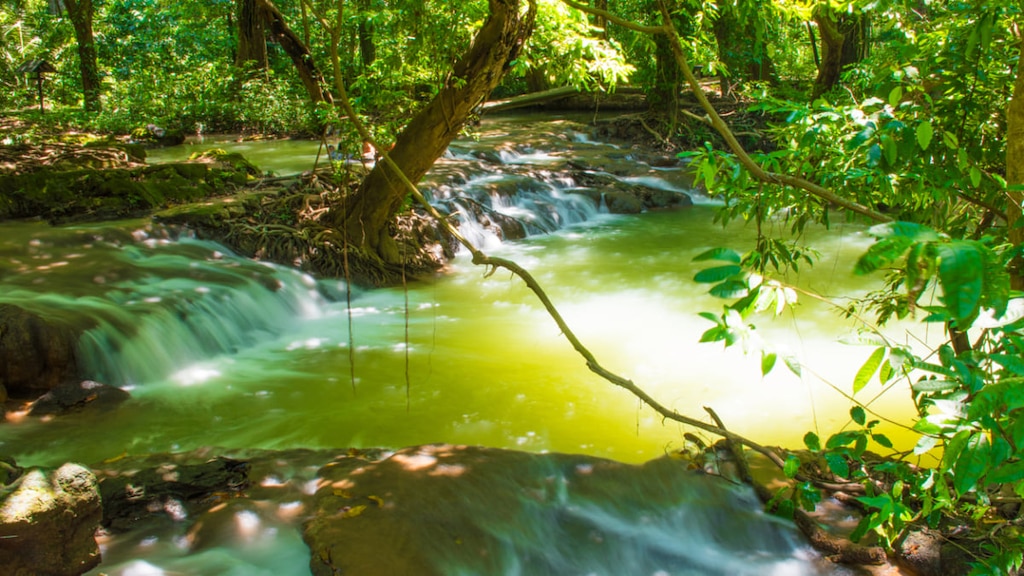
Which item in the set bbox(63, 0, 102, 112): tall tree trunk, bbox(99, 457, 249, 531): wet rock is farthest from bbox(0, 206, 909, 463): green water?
bbox(63, 0, 102, 112): tall tree trunk

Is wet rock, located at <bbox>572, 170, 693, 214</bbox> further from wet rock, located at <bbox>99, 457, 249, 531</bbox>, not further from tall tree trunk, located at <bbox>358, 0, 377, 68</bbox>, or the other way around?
wet rock, located at <bbox>99, 457, 249, 531</bbox>

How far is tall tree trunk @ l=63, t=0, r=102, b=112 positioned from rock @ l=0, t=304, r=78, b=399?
12235 mm

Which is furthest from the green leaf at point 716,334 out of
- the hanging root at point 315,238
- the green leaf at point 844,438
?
the hanging root at point 315,238

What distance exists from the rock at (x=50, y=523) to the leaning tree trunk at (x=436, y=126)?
323 centimetres

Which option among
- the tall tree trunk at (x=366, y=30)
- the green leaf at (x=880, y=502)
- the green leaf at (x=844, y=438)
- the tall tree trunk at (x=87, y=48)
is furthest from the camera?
the tall tree trunk at (x=87, y=48)

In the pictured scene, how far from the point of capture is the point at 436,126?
7.62 meters

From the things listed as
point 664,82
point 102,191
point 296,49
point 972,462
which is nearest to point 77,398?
point 102,191

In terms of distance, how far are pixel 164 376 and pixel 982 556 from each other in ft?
18.0

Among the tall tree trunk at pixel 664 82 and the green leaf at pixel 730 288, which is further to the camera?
the tall tree trunk at pixel 664 82

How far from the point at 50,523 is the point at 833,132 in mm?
3655

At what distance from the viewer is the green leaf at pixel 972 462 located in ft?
6.54

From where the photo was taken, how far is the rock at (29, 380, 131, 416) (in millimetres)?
5137

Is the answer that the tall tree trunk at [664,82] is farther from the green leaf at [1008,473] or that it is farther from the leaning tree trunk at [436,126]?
the green leaf at [1008,473]

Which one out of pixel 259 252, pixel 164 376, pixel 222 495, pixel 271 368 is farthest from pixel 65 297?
pixel 222 495
